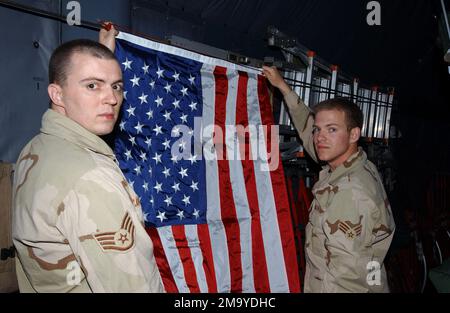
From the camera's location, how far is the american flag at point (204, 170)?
83.6 inches

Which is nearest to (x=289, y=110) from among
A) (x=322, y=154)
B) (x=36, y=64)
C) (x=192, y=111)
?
(x=322, y=154)

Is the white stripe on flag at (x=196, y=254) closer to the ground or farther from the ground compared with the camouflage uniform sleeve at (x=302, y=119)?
closer to the ground

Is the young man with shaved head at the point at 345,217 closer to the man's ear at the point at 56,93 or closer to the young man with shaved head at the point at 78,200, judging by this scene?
the young man with shaved head at the point at 78,200

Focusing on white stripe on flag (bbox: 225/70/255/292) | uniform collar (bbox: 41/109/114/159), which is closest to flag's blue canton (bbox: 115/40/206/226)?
white stripe on flag (bbox: 225/70/255/292)

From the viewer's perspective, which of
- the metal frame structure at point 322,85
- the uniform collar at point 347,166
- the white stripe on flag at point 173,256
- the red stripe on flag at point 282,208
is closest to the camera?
the white stripe on flag at point 173,256

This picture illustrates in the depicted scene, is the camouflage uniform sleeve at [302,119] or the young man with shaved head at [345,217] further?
the camouflage uniform sleeve at [302,119]

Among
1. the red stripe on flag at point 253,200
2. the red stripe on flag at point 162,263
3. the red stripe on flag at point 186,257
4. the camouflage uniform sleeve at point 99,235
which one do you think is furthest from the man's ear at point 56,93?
the red stripe on flag at point 253,200

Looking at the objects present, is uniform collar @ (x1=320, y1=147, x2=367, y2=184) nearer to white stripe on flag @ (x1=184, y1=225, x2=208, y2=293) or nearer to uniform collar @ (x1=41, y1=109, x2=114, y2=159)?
white stripe on flag @ (x1=184, y1=225, x2=208, y2=293)

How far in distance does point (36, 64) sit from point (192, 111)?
89cm

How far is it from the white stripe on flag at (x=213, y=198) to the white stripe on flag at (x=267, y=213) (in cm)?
34

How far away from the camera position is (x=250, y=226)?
8.62ft

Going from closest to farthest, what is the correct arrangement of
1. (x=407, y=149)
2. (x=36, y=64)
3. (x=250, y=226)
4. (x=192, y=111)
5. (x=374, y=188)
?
(x=36, y=64), (x=374, y=188), (x=192, y=111), (x=250, y=226), (x=407, y=149)

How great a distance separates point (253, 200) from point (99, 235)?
157 centimetres

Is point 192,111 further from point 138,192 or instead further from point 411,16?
point 411,16
